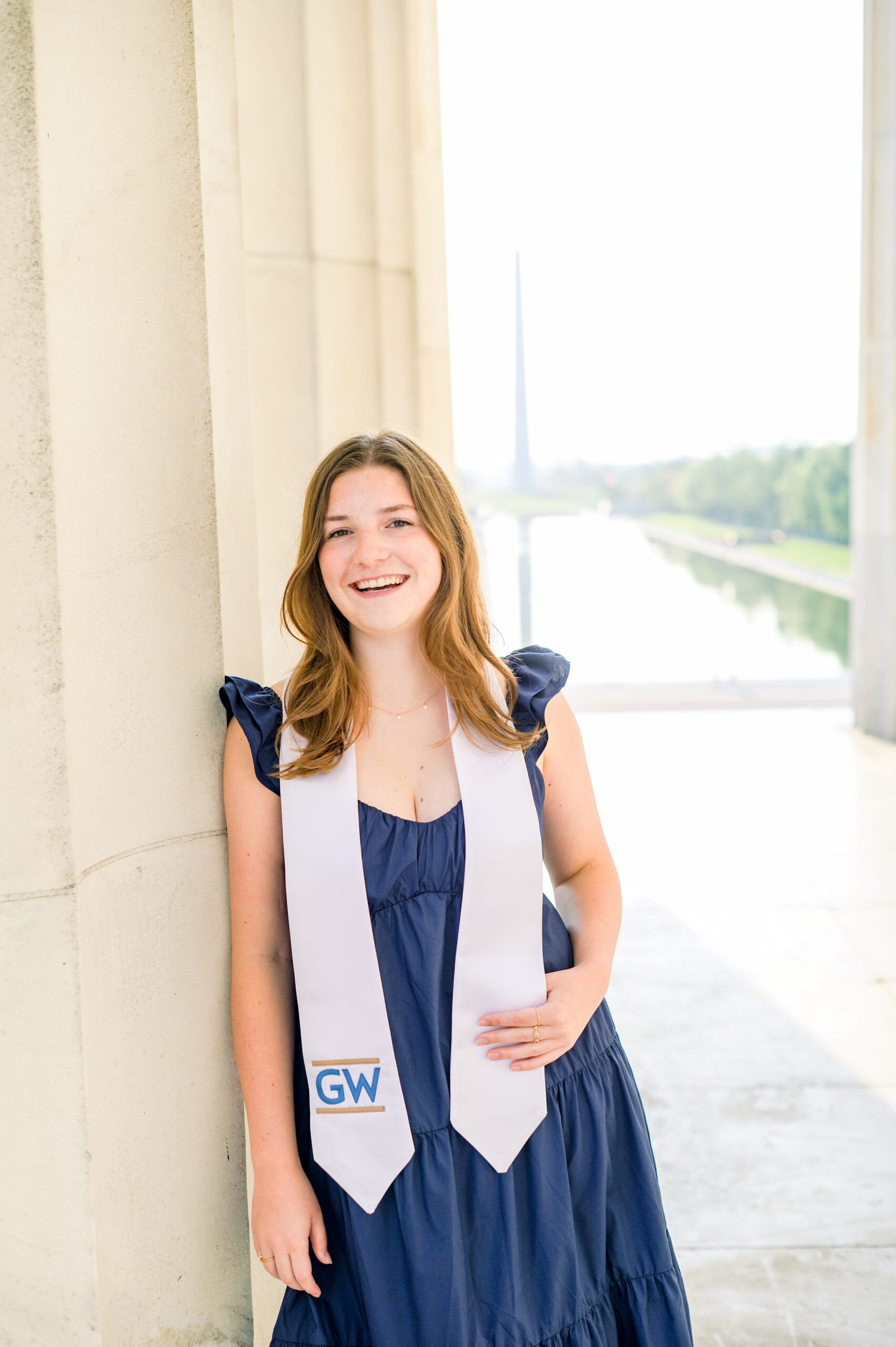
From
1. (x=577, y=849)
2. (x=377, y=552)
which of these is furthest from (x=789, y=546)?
(x=377, y=552)

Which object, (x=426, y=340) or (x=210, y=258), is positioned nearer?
(x=210, y=258)

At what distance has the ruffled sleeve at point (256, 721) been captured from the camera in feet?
5.59

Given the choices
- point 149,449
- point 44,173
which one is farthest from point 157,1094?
point 44,173

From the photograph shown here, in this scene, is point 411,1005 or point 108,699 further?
point 411,1005

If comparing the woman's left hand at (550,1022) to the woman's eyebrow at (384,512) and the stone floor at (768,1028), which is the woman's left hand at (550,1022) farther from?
the stone floor at (768,1028)

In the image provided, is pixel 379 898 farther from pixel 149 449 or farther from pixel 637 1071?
pixel 637 1071

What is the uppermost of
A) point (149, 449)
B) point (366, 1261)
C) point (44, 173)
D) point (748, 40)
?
→ point (748, 40)

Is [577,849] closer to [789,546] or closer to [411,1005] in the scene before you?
[411,1005]

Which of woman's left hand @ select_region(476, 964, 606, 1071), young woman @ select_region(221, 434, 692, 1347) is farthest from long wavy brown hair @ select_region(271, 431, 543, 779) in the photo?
woman's left hand @ select_region(476, 964, 606, 1071)

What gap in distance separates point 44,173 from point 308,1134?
4.42 ft

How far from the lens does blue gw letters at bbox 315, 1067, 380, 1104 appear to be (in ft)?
5.51

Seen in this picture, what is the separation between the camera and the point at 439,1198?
1664mm

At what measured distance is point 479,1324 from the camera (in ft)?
5.61

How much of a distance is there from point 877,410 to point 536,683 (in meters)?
7.44
